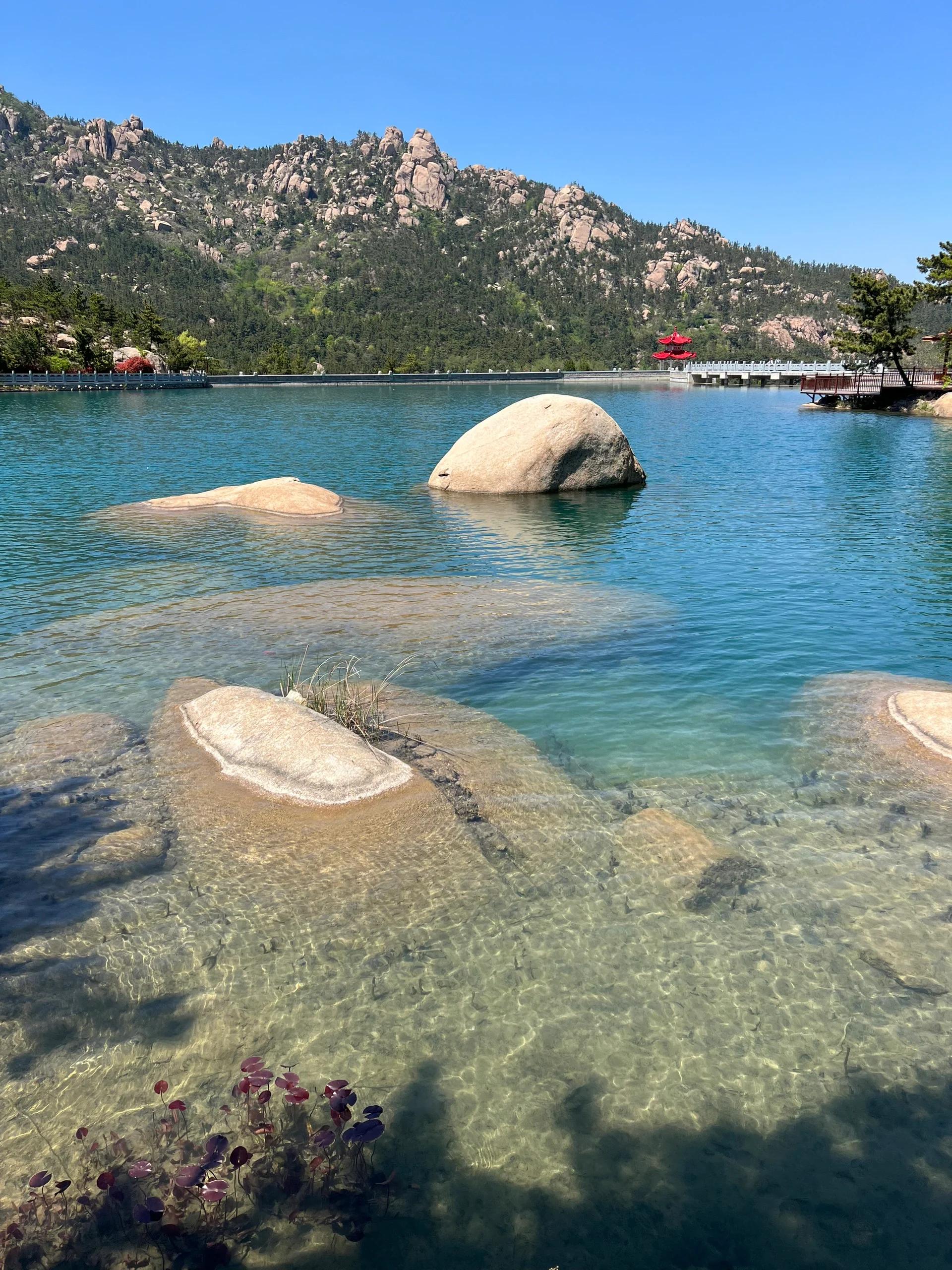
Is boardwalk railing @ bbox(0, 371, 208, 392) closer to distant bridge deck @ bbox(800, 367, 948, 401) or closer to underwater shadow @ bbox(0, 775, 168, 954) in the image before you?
distant bridge deck @ bbox(800, 367, 948, 401)

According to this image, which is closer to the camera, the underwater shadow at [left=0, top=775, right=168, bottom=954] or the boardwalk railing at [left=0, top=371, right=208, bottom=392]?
the underwater shadow at [left=0, top=775, right=168, bottom=954]

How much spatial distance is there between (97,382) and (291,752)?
321ft

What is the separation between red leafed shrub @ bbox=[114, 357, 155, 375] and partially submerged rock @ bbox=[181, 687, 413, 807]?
102133mm

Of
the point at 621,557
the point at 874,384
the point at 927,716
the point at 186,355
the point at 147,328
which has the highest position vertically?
the point at 147,328

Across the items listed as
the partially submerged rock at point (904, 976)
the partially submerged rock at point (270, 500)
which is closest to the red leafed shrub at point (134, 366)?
the partially submerged rock at point (270, 500)

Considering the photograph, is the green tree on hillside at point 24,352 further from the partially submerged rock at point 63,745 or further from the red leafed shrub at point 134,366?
the partially submerged rock at point 63,745

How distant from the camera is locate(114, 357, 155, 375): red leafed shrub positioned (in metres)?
98.6

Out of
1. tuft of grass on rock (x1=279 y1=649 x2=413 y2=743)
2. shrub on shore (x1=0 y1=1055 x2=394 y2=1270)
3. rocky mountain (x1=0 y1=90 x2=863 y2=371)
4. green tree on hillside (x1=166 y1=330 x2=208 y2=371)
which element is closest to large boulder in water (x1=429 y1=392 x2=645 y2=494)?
tuft of grass on rock (x1=279 y1=649 x2=413 y2=743)

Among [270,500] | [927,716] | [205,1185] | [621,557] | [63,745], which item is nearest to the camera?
[205,1185]

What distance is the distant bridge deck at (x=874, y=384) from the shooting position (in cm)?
6250

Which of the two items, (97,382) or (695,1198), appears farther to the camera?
(97,382)

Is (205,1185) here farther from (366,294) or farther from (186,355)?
(366,294)

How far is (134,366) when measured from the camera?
324ft

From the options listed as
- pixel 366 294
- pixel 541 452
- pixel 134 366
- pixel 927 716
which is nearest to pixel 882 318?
pixel 541 452
